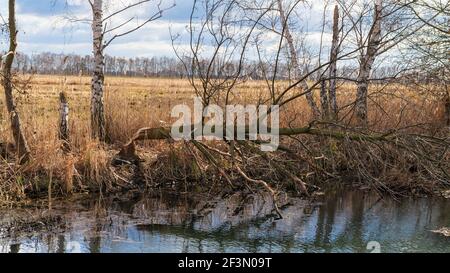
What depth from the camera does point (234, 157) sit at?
360 inches

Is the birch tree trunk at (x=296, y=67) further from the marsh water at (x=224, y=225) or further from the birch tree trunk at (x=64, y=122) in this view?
the birch tree trunk at (x=64, y=122)

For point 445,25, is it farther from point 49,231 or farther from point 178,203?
point 49,231

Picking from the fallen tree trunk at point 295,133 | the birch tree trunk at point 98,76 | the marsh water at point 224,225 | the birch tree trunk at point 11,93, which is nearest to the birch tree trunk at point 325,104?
the fallen tree trunk at point 295,133

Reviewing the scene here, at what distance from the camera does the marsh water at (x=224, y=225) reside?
6.50 meters

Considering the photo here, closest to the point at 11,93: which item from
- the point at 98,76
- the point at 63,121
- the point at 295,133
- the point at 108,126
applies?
the point at 63,121

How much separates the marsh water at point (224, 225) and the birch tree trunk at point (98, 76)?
6.56 ft

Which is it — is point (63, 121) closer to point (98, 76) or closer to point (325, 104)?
point (98, 76)

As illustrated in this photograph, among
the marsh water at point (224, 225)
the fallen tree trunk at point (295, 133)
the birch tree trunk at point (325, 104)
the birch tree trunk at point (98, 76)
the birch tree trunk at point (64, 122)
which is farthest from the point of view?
the birch tree trunk at point (325, 104)

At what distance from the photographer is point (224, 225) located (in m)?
7.45

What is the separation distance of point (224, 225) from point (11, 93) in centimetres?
386

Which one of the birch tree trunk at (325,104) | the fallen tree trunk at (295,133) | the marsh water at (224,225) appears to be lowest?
the marsh water at (224,225)

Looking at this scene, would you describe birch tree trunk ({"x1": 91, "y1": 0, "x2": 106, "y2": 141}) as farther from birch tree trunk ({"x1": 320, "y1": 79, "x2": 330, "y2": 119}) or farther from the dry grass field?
birch tree trunk ({"x1": 320, "y1": 79, "x2": 330, "y2": 119})
